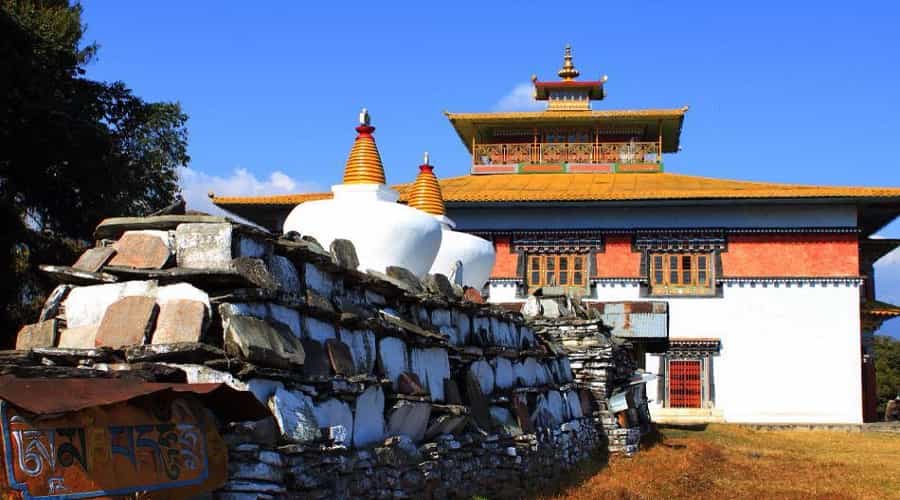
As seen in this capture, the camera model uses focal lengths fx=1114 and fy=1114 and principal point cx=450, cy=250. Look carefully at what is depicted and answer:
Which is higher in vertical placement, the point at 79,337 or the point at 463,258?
the point at 463,258

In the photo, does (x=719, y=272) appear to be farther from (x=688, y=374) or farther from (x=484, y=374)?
(x=484, y=374)

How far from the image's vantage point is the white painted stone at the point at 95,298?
6625 mm

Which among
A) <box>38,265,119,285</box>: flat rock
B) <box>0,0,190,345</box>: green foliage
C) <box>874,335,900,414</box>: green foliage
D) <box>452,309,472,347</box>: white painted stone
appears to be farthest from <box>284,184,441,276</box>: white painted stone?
<box>874,335,900,414</box>: green foliage

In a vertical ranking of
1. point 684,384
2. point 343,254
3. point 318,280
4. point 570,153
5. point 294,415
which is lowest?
point 684,384

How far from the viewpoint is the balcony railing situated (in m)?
36.0

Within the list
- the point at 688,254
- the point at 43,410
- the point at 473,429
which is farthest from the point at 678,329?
the point at 43,410

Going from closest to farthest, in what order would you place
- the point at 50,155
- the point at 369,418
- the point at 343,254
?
the point at 369,418 → the point at 343,254 → the point at 50,155

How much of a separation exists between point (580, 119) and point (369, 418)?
2925 cm

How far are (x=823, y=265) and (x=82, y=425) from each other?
26.8 m

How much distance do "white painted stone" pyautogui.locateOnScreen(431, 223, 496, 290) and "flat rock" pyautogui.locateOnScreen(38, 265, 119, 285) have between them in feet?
27.3

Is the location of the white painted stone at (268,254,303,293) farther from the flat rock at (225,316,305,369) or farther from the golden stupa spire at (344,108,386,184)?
the golden stupa spire at (344,108,386,184)

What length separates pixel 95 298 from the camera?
6.71 m

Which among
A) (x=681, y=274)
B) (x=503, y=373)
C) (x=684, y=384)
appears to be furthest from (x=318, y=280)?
Result: (x=681, y=274)

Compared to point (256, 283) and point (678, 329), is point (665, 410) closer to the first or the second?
point (678, 329)
